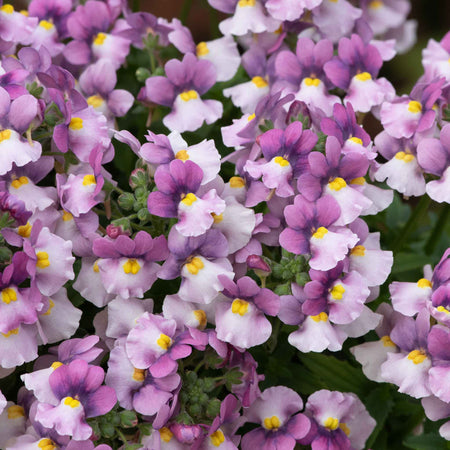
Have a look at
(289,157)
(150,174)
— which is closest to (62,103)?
(150,174)

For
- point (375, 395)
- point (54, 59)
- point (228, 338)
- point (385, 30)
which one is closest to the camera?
point (228, 338)

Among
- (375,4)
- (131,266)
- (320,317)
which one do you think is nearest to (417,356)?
(320,317)

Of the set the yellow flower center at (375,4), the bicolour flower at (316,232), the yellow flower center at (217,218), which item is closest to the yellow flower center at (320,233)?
the bicolour flower at (316,232)

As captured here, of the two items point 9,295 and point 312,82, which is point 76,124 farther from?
point 312,82

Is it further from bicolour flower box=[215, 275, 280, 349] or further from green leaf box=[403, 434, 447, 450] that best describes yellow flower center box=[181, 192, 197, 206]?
green leaf box=[403, 434, 447, 450]

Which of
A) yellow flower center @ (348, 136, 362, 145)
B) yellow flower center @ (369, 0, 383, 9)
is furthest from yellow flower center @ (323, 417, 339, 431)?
yellow flower center @ (369, 0, 383, 9)

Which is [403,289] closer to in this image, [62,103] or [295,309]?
[295,309]
